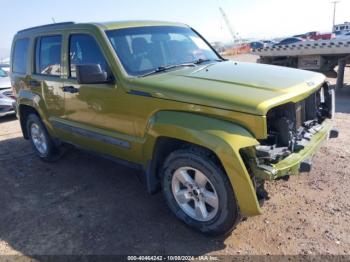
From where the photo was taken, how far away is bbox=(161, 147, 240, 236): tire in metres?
3.03

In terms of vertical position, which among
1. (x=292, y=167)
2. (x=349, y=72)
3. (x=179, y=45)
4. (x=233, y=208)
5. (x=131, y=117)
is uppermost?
(x=179, y=45)

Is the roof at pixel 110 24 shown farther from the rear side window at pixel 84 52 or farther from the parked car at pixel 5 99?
the parked car at pixel 5 99

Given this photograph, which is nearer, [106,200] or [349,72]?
[106,200]

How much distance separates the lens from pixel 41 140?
5.66 m

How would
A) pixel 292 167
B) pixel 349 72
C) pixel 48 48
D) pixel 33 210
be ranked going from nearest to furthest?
pixel 292 167 < pixel 33 210 < pixel 48 48 < pixel 349 72

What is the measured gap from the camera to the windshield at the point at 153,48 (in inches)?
148

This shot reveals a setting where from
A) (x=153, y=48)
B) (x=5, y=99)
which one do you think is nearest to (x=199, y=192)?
(x=153, y=48)

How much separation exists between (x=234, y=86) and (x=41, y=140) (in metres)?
3.74

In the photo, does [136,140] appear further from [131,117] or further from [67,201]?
[67,201]

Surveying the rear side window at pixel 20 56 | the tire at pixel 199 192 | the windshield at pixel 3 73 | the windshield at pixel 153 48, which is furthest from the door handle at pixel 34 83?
the windshield at pixel 3 73

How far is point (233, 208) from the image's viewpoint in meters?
3.04

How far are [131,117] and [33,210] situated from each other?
1.65 meters

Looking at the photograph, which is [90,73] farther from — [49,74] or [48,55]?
[48,55]

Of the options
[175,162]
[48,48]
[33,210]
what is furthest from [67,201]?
[48,48]
